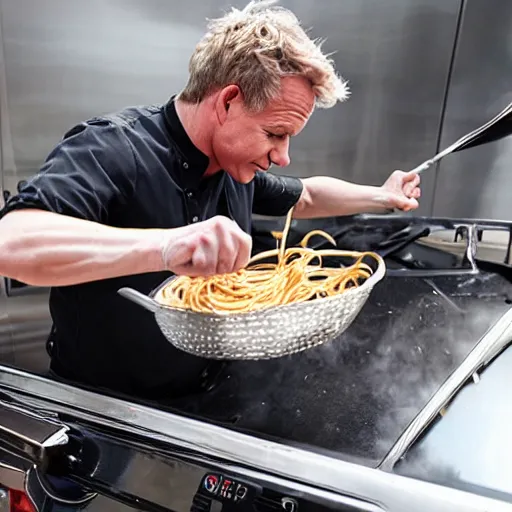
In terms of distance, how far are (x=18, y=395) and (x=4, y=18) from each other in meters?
0.85

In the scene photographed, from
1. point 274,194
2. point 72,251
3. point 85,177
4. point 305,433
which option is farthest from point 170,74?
point 305,433

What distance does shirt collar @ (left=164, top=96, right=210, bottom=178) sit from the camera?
0.94 m

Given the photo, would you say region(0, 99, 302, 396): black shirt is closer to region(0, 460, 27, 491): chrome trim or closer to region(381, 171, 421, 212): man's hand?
region(0, 460, 27, 491): chrome trim

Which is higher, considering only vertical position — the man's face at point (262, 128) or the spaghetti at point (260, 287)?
the man's face at point (262, 128)

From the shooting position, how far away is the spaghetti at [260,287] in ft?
2.62

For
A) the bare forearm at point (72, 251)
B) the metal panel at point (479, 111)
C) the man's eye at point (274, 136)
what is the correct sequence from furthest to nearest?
the metal panel at point (479, 111)
the man's eye at point (274, 136)
the bare forearm at point (72, 251)

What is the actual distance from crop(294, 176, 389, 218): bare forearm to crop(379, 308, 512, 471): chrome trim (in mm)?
414

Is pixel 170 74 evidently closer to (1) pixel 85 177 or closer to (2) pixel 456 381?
(1) pixel 85 177

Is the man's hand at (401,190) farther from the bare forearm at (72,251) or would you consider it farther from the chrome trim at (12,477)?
the chrome trim at (12,477)

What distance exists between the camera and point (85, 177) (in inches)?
31.1

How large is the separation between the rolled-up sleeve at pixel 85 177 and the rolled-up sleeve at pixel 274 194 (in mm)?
385

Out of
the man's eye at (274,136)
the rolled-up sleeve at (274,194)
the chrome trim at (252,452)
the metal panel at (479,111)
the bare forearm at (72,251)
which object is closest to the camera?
the chrome trim at (252,452)

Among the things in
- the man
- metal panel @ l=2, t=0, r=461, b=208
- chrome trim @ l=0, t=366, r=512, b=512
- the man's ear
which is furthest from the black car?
metal panel @ l=2, t=0, r=461, b=208

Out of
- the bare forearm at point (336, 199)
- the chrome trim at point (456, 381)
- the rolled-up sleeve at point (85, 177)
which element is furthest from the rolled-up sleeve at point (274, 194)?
the chrome trim at point (456, 381)
